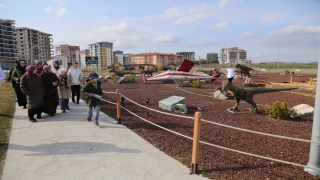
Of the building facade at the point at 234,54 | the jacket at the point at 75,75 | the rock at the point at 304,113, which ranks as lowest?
the rock at the point at 304,113

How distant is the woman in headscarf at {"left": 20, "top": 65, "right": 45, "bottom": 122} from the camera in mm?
5668

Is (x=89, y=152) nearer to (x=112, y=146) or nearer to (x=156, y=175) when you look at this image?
(x=112, y=146)

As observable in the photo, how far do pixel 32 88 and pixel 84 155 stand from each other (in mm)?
2916

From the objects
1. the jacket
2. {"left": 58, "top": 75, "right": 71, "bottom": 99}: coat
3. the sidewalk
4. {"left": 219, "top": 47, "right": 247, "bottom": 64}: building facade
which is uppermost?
{"left": 219, "top": 47, "right": 247, "bottom": 64}: building facade

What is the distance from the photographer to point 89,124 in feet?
19.2

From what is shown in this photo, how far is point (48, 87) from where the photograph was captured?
6.40 m

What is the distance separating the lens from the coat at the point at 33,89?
18.6 feet

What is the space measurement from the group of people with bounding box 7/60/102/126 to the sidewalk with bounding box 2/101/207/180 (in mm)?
548

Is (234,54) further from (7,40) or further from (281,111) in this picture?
(281,111)

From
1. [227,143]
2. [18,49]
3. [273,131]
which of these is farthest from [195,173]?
[18,49]

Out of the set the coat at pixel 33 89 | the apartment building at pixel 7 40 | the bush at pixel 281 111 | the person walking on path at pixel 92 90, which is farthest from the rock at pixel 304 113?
the apartment building at pixel 7 40

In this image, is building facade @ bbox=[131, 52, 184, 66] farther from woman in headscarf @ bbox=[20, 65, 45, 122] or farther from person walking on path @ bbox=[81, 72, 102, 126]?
person walking on path @ bbox=[81, 72, 102, 126]

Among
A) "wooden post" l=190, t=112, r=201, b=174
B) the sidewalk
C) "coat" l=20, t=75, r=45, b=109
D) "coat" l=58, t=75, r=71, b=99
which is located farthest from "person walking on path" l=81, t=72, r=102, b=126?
"wooden post" l=190, t=112, r=201, b=174

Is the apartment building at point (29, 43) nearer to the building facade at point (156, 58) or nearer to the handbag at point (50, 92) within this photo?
the building facade at point (156, 58)
